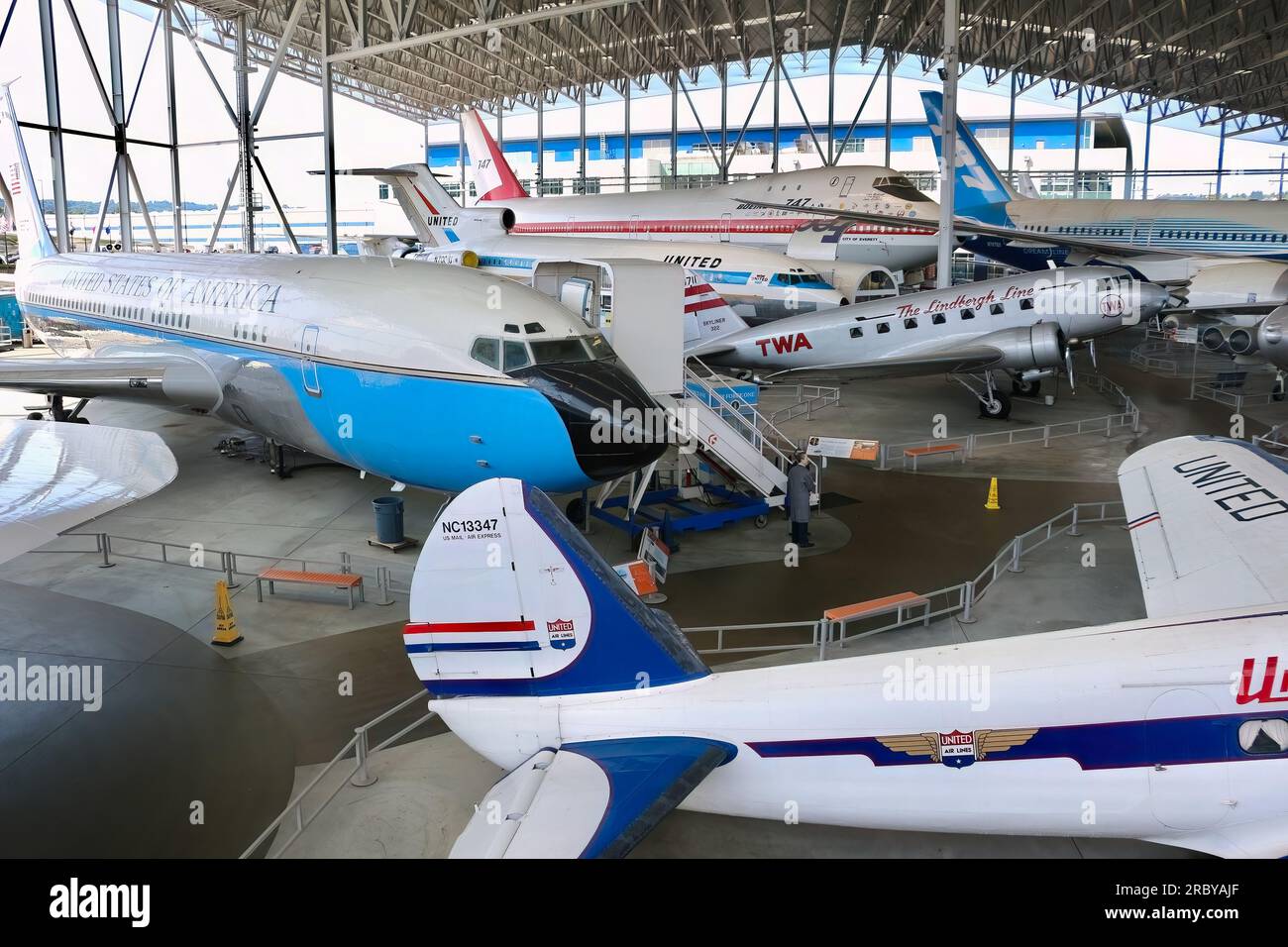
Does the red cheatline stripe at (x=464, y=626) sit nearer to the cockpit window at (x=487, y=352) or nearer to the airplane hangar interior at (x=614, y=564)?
the airplane hangar interior at (x=614, y=564)

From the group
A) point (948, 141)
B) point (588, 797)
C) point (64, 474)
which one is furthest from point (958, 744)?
point (948, 141)

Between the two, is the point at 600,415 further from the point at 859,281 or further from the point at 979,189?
the point at 979,189

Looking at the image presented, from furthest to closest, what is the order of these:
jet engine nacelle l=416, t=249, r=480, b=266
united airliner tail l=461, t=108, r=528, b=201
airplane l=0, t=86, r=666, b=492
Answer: united airliner tail l=461, t=108, r=528, b=201 < jet engine nacelle l=416, t=249, r=480, b=266 < airplane l=0, t=86, r=666, b=492

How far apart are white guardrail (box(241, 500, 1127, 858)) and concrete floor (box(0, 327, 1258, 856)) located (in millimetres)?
236

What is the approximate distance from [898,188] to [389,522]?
24.9m

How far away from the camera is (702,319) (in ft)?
85.2

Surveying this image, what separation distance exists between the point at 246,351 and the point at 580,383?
631 cm

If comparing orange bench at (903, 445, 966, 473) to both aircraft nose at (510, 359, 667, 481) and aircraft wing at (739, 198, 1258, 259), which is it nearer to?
aircraft nose at (510, 359, 667, 481)

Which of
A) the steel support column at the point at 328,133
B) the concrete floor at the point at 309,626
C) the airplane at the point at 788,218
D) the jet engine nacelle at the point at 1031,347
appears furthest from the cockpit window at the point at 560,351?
the steel support column at the point at 328,133

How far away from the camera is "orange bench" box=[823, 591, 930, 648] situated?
11.3 meters

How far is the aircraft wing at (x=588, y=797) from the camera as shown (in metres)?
5.47

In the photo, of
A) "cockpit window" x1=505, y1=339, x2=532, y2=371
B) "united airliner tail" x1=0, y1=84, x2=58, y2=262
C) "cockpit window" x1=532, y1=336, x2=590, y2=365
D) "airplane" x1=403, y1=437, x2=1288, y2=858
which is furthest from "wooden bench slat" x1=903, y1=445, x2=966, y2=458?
"united airliner tail" x1=0, y1=84, x2=58, y2=262
